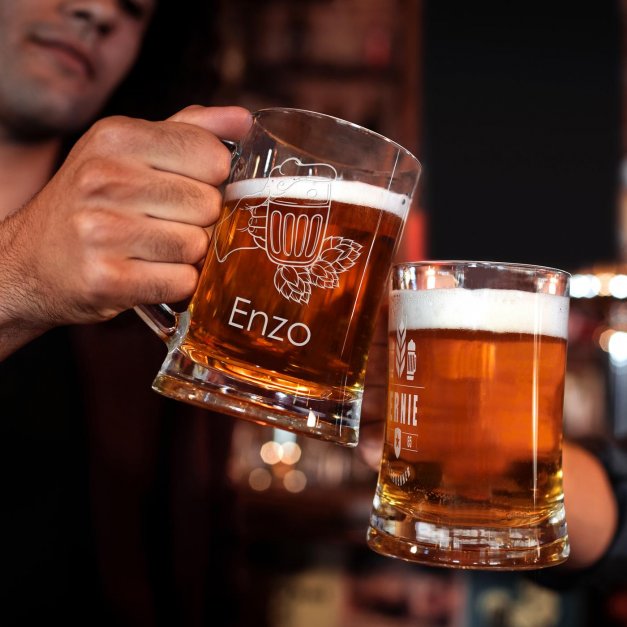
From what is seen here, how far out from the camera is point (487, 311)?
0.82 metres

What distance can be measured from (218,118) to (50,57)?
0.96 metres

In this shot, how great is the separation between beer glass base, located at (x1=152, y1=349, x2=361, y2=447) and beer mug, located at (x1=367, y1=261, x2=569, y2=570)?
92mm

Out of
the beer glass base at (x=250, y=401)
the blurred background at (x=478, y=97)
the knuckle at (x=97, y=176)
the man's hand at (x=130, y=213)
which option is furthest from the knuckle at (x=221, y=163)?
the blurred background at (x=478, y=97)

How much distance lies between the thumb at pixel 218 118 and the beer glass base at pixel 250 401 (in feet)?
0.86

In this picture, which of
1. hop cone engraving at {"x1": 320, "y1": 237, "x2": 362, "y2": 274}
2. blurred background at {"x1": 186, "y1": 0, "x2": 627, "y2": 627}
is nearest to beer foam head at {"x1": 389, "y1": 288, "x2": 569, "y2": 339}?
hop cone engraving at {"x1": 320, "y1": 237, "x2": 362, "y2": 274}

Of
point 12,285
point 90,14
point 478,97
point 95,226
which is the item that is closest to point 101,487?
point 12,285

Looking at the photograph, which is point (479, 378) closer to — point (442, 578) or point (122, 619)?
point (122, 619)

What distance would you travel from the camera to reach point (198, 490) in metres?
1.60

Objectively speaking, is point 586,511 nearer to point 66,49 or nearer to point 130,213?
point 130,213

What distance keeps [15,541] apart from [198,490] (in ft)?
1.24

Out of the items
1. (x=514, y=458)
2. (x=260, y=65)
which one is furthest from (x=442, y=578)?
(x=260, y=65)

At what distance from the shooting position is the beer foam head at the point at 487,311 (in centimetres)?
82

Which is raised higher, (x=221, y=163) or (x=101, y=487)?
(x=221, y=163)

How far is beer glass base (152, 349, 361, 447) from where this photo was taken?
0.81 meters
